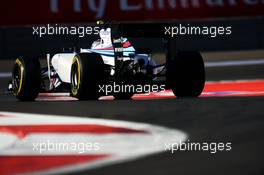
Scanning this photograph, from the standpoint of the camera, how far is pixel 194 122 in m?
7.63

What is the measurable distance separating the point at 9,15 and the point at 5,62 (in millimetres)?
6006

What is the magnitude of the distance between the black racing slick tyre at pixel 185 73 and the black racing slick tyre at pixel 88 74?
1.03 meters

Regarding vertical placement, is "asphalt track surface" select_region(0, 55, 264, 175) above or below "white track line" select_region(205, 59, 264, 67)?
above

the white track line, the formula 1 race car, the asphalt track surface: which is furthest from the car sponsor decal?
→ the white track line

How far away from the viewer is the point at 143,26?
10.4m

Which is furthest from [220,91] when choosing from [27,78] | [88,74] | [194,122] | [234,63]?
[234,63]

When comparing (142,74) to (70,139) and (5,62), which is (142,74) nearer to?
(70,139)

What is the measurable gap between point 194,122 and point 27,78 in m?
3.83

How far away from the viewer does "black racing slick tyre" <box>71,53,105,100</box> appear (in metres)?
10.0

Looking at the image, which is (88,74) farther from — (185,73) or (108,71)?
(185,73)

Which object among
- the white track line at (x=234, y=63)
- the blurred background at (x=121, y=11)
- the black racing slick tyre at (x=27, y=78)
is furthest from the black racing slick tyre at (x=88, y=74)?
the white track line at (x=234, y=63)

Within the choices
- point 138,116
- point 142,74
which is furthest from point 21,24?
point 138,116

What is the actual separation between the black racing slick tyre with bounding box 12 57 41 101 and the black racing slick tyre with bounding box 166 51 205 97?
1.67m

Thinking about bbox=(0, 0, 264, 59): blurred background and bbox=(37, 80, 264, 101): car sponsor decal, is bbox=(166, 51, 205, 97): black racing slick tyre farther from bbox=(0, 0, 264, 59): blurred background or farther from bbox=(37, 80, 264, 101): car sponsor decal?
bbox=(0, 0, 264, 59): blurred background
